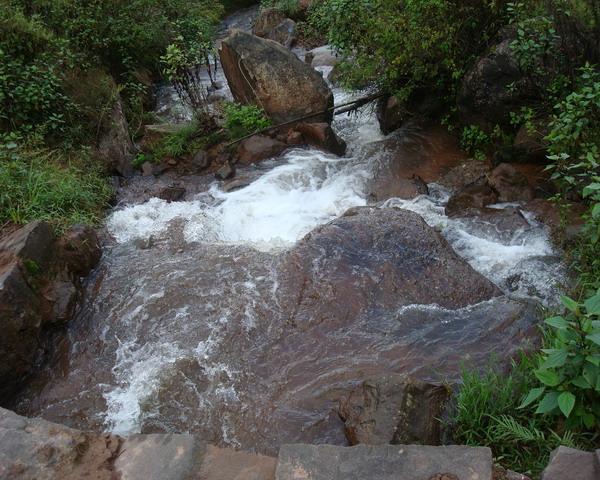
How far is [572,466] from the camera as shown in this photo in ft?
8.04

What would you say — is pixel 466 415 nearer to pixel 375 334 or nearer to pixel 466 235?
pixel 375 334

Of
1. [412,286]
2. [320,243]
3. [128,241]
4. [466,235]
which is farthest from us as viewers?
[128,241]

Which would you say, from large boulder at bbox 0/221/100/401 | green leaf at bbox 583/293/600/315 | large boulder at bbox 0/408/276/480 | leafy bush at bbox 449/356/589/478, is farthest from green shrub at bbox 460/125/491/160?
large boulder at bbox 0/408/276/480

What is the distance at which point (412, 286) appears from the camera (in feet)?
16.7

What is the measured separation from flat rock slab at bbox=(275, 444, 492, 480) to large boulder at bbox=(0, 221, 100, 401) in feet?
10.2

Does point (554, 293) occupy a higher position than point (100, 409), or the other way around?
point (100, 409)

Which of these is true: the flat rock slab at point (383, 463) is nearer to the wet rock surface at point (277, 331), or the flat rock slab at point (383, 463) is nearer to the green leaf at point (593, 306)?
the green leaf at point (593, 306)

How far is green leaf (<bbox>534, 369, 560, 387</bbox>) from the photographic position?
284 cm

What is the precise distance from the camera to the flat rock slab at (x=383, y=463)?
2.51 m

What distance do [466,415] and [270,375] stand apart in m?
1.67

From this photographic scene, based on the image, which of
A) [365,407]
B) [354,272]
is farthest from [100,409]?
[354,272]

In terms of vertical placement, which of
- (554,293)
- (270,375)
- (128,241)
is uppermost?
(128,241)

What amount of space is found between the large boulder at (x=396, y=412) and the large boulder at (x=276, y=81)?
5961mm

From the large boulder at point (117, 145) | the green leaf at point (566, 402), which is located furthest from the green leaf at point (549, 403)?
the large boulder at point (117, 145)
